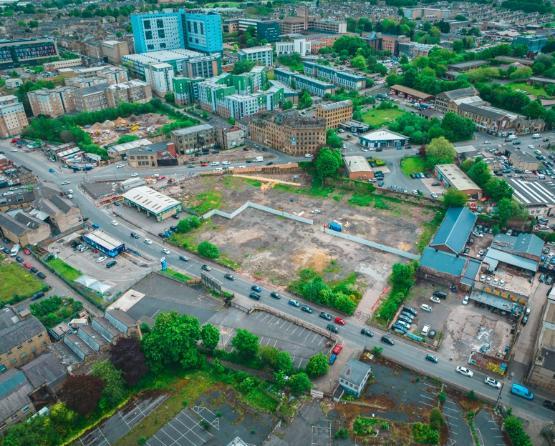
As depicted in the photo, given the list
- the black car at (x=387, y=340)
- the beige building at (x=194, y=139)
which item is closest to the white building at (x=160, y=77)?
the beige building at (x=194, y=139)

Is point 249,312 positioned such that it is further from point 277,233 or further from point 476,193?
point 476,193

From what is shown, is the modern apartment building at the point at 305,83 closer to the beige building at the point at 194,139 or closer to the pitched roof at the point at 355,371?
the beige building at the point at 194,139

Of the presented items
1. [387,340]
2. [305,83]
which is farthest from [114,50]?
[387,340]

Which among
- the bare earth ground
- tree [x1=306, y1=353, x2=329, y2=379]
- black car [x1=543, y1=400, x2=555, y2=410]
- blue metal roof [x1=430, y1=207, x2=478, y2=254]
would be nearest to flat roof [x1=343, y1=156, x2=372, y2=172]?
the bare earth ground

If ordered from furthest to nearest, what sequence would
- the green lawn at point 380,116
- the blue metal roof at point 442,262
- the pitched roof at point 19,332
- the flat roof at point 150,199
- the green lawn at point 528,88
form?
the green lawn at point 528,88, the green lawn at point 380,116, the flat roof at point 150,199, the blue metal roof at point 442,262, the pitched roof at point 19,332

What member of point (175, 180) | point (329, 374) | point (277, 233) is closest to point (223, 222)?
point (277, 233)

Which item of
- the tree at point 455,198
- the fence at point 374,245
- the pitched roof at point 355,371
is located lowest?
the fence at point 374,245

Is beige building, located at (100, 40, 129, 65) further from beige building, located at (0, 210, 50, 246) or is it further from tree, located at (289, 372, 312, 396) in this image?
tree, located at (289, 372, 312, 396)

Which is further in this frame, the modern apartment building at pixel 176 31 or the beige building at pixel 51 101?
the modern apartment building at pixel 176 31

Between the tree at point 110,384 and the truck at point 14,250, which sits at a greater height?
the tree at point 110,384
